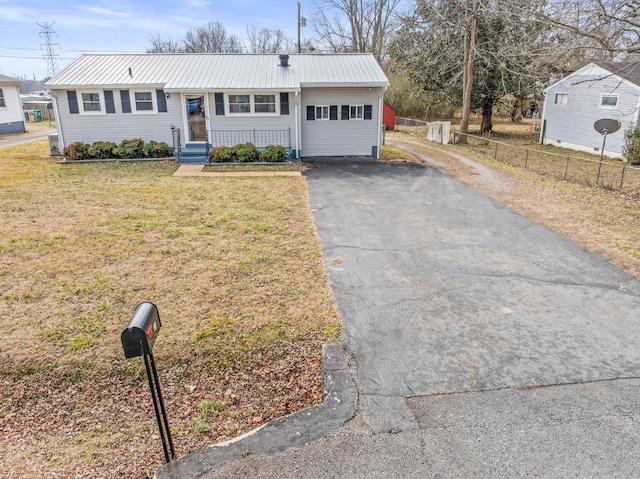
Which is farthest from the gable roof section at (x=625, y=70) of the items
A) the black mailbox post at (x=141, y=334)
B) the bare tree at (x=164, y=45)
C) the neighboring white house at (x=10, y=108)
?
the bare tree at (x=164, y=45)

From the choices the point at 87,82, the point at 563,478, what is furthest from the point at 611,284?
the point at 87,82

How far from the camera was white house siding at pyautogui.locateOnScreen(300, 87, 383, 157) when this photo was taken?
16.6 m

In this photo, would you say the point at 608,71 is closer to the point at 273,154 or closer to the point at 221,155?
the point at 273,154

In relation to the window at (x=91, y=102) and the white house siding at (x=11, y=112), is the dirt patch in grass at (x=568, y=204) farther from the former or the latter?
the white house siding at (x=11, y=112)

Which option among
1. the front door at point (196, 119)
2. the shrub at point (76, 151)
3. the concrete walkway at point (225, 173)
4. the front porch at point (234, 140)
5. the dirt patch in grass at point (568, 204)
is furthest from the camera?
the front door at point (196, 119)

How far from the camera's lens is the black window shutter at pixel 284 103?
642 inches

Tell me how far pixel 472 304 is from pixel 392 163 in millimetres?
11609

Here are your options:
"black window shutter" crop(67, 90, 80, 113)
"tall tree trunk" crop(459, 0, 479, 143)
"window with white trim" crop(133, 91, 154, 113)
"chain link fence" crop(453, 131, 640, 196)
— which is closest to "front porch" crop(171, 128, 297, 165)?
"window with white trim" crop(133, 91, 154, 113)

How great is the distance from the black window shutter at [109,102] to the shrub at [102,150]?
1241mm

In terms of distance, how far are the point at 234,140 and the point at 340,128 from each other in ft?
13.1

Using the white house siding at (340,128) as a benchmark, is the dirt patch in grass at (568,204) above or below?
below

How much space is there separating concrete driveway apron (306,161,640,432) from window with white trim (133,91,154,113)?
33.5 ft

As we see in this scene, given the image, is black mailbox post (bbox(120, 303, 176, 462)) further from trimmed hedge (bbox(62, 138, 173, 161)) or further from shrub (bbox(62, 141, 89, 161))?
shrub (bbox(62, 141, 89, 161))

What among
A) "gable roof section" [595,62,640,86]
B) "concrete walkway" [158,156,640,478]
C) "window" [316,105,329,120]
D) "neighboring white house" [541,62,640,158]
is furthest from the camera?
"neighboring white house" [541,62,640,158]
